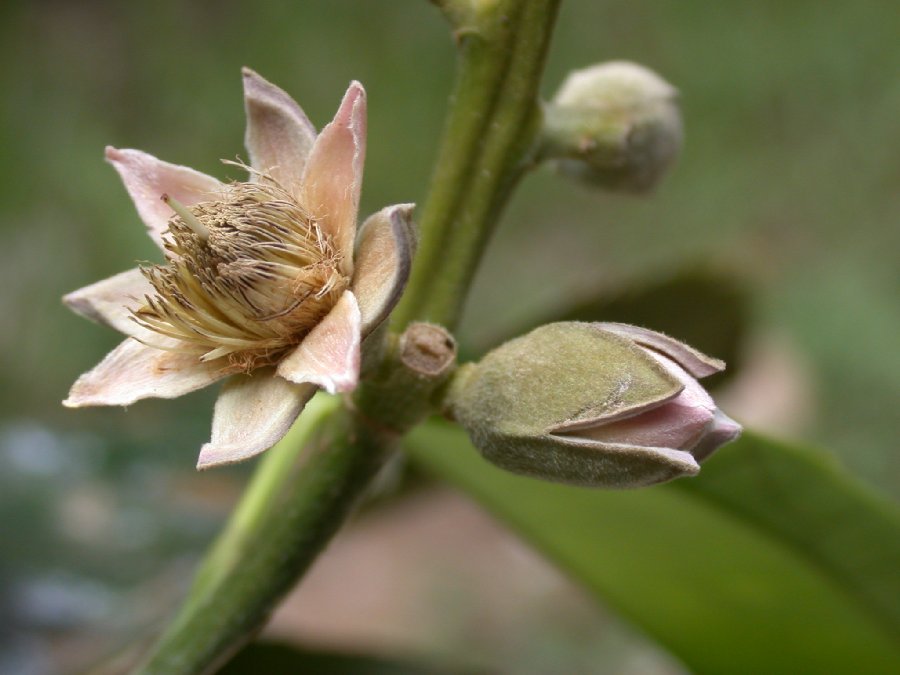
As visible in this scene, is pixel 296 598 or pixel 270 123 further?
pixel 296 598

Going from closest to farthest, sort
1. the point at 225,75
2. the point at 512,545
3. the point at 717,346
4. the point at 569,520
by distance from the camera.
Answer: the point at 569,520
the point at 717,346
the point at 512,545
the point at 225,75

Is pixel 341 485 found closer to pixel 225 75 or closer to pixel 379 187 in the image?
pixel 379 187

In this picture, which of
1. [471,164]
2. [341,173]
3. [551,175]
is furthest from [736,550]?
[551,175]

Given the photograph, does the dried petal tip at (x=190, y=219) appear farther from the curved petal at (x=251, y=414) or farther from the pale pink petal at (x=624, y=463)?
the pale pink petal at (x=624, y=463)

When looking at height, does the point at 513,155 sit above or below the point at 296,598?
above

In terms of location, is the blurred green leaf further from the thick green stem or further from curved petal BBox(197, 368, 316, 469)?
curved petal BBox(197, 368, 316, 469)

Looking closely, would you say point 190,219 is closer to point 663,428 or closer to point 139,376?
point 139,376

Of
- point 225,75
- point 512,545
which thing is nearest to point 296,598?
point 512,545

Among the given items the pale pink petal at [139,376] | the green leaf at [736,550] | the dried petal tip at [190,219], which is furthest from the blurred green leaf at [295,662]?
the dried petal tip at [190,219]
